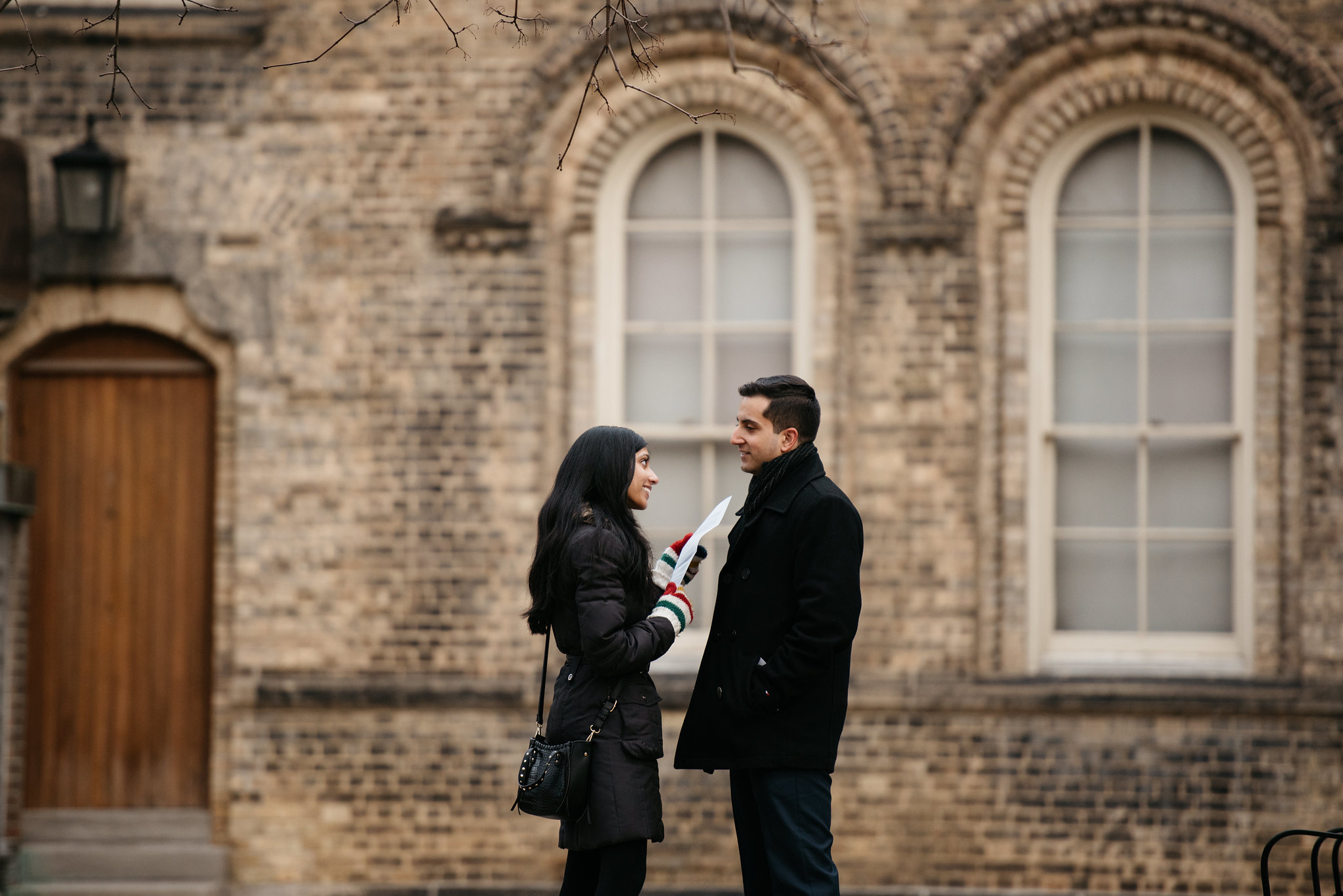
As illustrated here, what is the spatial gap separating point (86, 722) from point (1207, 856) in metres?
6.02

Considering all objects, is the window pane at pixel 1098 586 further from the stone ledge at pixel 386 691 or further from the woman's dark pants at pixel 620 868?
the woman's dark pants at pixel 620 868

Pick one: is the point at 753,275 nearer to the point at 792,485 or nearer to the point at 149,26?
the point at 792,485

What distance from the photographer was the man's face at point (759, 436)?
440 cm

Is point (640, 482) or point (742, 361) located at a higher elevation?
point (742, 361)

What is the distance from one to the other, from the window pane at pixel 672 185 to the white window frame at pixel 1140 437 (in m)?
1.83

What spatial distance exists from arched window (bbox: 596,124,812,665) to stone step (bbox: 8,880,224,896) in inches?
117

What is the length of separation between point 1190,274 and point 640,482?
417cm

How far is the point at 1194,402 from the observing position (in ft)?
23.3

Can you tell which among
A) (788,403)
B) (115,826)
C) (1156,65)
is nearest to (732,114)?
(1156,65)

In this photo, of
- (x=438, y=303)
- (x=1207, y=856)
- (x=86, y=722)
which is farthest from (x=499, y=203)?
(x=1207, y=856)

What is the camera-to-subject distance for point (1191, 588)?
7.06 metres

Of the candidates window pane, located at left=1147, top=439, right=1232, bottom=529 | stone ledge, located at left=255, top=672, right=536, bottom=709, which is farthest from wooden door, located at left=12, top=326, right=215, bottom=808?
window pane, located at left=1147, top=439, right=1232, bottom=529

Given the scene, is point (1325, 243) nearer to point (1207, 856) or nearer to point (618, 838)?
point (1207, 856)

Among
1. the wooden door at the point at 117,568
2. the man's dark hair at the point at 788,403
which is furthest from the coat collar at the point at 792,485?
the wooden door at the point at 117,568
